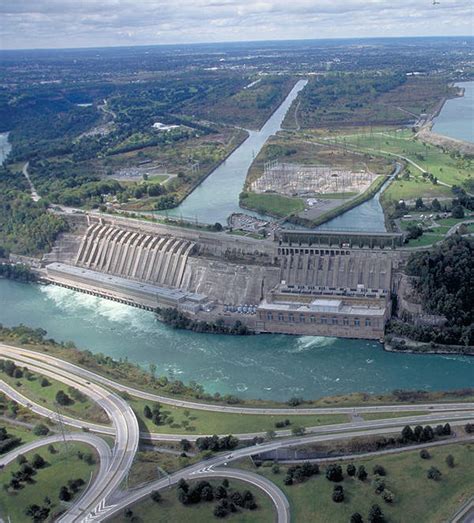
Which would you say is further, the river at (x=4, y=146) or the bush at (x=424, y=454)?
the river at (x=4, y=146)

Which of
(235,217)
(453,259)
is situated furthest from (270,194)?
(453,259)

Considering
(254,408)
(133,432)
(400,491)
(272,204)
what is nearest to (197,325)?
(254,408)

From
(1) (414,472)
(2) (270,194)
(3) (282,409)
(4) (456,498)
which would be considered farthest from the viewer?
(2) (270,194)

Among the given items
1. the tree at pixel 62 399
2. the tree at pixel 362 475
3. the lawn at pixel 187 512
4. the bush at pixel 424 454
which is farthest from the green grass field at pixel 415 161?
the lawn at pixel 187 512

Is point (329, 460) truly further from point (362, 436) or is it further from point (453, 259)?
point (453, 259)

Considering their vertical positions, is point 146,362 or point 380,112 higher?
point 380,112

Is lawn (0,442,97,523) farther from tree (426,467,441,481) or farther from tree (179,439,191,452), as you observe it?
tree (426,467,441,481)

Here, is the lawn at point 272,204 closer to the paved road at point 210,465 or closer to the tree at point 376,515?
the paved road at point 210,465
